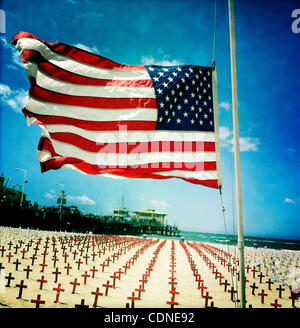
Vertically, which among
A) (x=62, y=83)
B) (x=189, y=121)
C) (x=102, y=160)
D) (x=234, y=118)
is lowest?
(x=102, y=160)

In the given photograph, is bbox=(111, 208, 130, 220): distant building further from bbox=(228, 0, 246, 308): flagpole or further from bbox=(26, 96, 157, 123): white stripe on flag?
bbox=(228, 0, 246, 308): flagpole

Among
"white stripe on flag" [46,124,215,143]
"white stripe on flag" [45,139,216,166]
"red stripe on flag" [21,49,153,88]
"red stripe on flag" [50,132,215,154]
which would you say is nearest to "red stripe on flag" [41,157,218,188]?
"white stripe on flag" [45,139,216,166]

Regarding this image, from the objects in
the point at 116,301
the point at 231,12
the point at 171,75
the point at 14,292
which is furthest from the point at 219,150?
the point at 14,292

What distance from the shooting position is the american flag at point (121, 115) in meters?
5.06

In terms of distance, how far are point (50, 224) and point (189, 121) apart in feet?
110

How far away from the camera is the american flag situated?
5.06 metres

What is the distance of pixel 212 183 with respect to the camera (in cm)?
491

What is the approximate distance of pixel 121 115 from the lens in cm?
541

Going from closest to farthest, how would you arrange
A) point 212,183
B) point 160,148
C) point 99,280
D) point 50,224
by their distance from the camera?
point 212,183
point 160,148
point 99,280
point 50,224

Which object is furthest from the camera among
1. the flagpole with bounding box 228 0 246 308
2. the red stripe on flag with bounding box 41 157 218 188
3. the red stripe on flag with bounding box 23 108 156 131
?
the red stripe on flag with bounding box 23 108 156 131

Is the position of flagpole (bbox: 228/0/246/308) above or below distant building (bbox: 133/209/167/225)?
above

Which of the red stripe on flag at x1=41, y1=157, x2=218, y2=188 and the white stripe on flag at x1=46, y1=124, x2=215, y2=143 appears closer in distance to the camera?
the red stripe on flag at x1=41, y1=157, x2=218, y2=188
